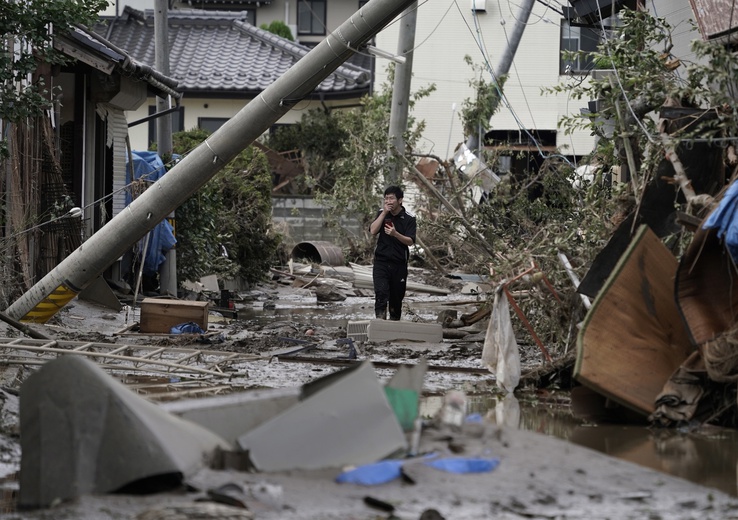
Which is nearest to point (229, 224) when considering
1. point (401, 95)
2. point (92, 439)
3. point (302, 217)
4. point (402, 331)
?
point (401, 95)

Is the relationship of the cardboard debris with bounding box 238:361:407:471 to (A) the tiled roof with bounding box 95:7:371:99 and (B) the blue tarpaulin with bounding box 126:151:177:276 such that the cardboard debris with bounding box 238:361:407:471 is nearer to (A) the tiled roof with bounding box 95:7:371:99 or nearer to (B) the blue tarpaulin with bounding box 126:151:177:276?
(B) the blue tarpaulin with bounding box 126:151:177:276

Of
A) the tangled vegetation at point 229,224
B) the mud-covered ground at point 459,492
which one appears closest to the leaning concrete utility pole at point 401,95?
the tangled vegetation at point 229,224

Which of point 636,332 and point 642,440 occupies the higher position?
point 636,332

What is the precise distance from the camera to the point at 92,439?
17.0 feet

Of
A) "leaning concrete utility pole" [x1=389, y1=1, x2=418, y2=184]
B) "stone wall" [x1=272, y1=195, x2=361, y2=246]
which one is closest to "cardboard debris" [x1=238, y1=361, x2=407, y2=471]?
"leaning concrete utility pole" [x1=389, y1=1, x2=418, y2=184]

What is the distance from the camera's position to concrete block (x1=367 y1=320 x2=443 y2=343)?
12.3 meters

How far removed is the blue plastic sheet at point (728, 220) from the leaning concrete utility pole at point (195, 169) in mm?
5241

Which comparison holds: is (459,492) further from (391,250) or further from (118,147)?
(118,147)

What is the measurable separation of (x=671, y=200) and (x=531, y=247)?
268 centimetres

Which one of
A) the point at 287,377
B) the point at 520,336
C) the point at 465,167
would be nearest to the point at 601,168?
the point at 520,336

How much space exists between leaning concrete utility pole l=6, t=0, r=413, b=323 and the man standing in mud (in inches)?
76.8

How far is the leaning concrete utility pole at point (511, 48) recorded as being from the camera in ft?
60.7

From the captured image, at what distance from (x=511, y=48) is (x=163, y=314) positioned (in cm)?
923

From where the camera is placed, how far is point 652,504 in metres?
5.30
